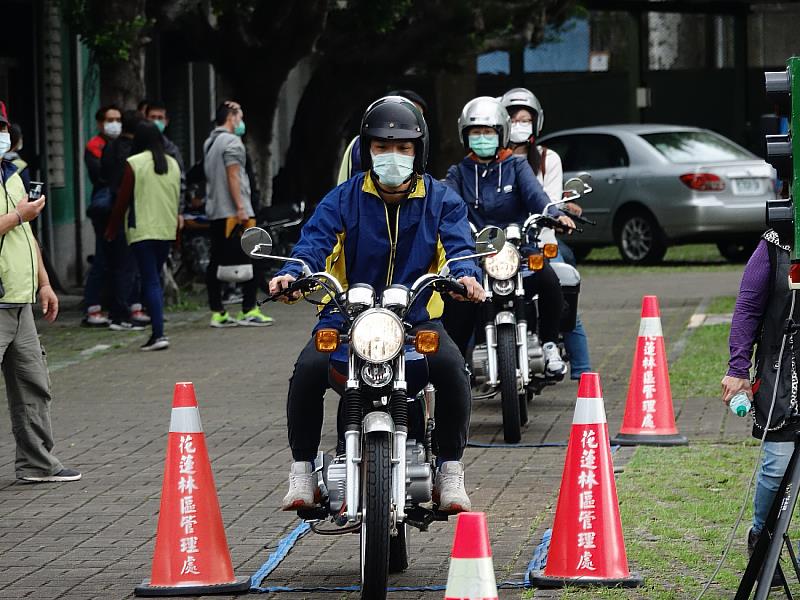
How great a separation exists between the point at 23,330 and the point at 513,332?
8.70ft

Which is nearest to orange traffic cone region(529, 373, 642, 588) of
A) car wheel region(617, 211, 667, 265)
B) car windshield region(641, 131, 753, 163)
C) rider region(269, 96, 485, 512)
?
rider region(269, 96, 485, 512)

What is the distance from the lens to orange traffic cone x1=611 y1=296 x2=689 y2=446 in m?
9.35

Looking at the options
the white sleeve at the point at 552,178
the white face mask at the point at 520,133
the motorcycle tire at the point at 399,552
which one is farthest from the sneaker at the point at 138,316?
the motorcycle tire at the point at 399,552

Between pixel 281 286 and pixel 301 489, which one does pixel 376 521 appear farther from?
pixel 281 286

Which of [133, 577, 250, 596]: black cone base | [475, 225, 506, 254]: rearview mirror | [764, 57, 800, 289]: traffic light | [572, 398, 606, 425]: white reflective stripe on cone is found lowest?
[133, 577, 250, 596]: black cone base

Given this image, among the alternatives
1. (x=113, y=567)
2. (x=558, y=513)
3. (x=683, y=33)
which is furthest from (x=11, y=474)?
(x=683, y=33)

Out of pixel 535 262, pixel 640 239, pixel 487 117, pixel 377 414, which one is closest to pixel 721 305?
pixel 640 239

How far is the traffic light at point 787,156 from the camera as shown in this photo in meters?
5.12

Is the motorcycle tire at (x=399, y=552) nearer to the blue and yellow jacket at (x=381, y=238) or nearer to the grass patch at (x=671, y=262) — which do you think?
the blue and yellow jacket at (x=381, y=238)

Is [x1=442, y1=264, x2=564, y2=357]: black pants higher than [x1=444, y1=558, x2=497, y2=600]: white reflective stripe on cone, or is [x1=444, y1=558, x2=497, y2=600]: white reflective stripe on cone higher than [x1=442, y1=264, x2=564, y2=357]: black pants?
[x1=442, y1=264, x2=564, y2=357]: black pants

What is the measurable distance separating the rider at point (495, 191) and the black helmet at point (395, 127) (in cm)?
326

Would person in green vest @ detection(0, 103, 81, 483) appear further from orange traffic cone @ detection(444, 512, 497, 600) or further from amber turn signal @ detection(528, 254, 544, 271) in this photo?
orange traffic cone @ detection(444, 512, 497, 600)

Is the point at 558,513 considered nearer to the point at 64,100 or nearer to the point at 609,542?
the point at 609,542

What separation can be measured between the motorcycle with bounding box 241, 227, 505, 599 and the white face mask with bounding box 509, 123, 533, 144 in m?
4.57
